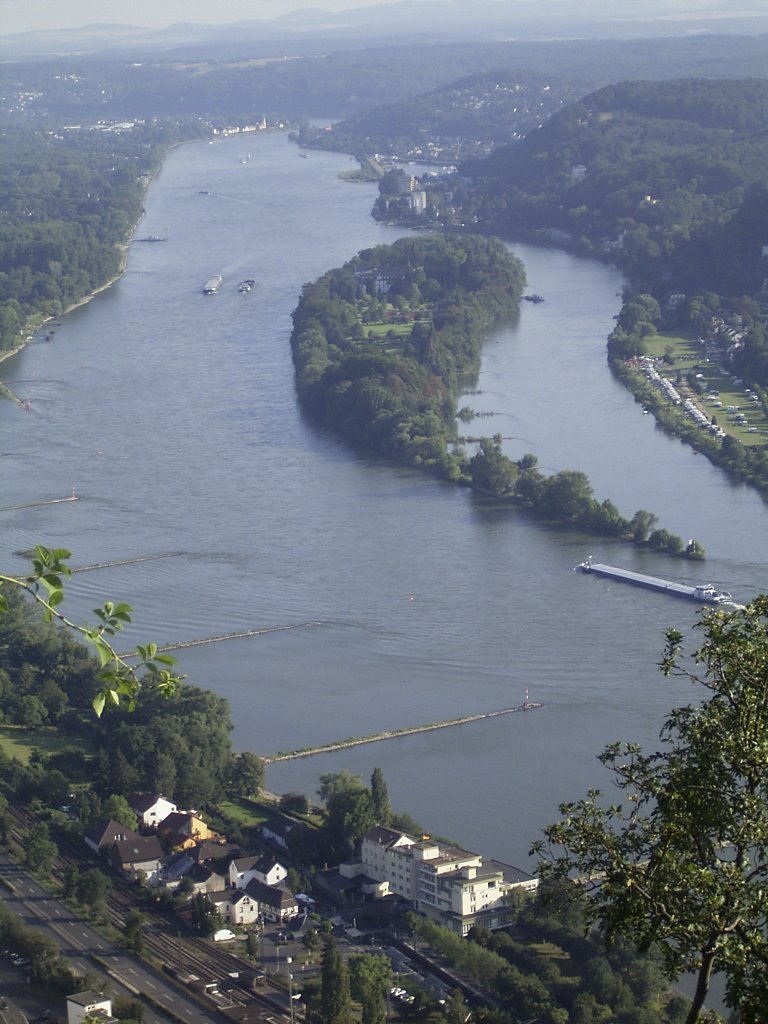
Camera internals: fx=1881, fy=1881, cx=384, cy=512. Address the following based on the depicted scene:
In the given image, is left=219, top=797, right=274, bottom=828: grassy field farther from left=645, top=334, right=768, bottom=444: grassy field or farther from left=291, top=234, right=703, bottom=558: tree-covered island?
left=645, top=334, right=768, bottom=444: grassy field

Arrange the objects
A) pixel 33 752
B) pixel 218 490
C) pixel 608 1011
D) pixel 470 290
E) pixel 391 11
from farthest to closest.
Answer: pixel 391 11 < pixel 470 290 < pixel 218 490 < pixel 33 752 < pixel 608 1011

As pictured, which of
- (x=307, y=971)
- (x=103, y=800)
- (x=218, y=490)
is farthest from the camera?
(x=218, y=490)

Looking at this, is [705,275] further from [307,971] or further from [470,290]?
[307,971]

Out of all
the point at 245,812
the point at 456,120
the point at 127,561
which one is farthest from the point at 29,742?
the point at 456,120

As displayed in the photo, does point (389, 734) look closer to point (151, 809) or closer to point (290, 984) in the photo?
point (151, 809)

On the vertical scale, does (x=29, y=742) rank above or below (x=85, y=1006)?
below

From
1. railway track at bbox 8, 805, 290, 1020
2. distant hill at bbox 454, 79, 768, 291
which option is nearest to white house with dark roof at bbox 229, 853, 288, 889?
railway track at bbox 8, 805, 290, 1020

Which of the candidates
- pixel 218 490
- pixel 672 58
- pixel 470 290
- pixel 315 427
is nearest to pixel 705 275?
pixel 470 290
